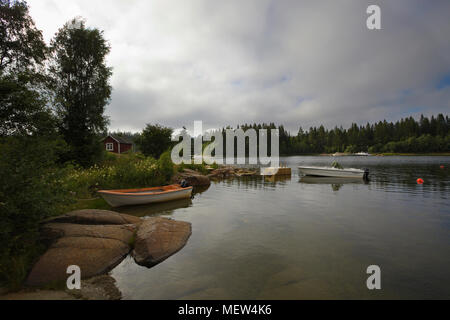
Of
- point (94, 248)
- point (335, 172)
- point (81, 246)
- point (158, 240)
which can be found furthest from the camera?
point (335, 172)

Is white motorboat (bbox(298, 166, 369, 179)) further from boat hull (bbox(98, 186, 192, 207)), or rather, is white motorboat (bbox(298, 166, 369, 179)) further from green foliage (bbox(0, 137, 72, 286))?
green foliage (bbox(0, 137, 72, 286))

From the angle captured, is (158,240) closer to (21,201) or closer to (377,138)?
(21,201)

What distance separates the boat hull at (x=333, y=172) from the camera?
1117 inches

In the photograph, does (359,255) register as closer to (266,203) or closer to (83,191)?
(266,203)

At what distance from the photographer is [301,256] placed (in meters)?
7.21

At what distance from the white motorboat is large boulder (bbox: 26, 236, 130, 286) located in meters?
28.7

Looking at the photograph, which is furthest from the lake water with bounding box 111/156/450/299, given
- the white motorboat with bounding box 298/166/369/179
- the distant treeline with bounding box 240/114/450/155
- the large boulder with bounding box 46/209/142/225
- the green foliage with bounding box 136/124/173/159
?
the distant treeline with bounding box 240/114/450/155

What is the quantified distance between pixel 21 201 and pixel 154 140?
30645 mm

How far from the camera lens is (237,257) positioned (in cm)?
721

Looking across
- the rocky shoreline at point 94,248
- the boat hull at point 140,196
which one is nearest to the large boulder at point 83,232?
the rocky shoreline at point 94,248

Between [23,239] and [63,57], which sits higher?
[63,57]

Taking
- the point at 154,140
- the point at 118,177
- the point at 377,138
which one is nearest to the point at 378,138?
the point at 377,138
